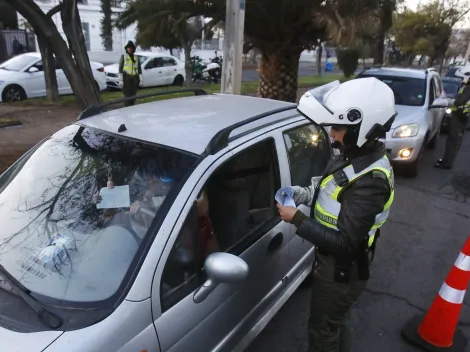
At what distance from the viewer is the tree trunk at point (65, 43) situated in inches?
194

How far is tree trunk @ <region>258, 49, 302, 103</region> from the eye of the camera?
26.7ft

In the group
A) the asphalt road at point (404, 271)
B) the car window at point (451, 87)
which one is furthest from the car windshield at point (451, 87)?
the asphalt road at point (404, 271)

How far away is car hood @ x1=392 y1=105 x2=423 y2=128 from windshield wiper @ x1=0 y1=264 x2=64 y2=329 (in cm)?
599

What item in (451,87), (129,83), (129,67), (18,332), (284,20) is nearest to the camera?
(18,332)

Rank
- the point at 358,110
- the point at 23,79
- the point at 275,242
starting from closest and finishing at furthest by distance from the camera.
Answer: the point at 358,110 → the point at 275,242 → the point at 23,79

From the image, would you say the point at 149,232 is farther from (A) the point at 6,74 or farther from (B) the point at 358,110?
(A) the point at 6,74

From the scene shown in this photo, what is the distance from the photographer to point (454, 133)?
7.09 meters

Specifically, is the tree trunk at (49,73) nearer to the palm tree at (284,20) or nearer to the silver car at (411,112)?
the palm tree at (284,20)

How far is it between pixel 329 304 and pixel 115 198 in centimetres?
132

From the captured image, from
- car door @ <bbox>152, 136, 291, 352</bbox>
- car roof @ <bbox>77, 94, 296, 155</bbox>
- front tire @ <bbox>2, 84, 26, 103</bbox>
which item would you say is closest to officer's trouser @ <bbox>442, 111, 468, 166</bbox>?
car roof @ <bbox>77, 94, 296, 155</bbox>

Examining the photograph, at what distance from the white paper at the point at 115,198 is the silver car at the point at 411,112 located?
5174 millimetres

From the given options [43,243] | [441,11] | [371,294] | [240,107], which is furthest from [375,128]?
[441,11]

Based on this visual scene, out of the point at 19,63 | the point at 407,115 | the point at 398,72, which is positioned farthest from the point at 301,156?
the point at 19,63

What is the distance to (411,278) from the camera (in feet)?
13.1
